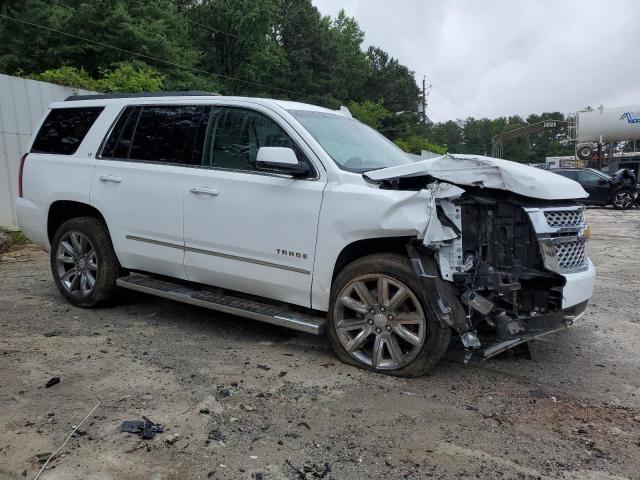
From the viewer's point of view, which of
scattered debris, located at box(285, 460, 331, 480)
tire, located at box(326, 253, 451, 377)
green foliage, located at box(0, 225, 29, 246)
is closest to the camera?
scattered debris, located at box(285, 460, 331, 480)

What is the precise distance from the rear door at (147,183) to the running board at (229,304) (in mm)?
139

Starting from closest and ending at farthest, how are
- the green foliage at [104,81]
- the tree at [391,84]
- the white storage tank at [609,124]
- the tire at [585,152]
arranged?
the green foliage at [104,81] → the white storage tank at [609,124] → the tire at [585,152] → the tree at [391,84]

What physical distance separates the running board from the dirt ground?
0.33m

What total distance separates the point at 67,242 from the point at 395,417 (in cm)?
377

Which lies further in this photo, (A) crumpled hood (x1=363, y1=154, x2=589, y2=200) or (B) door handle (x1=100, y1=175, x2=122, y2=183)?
(B) door handle (x1=100, y1=175, x2=122, y2=183)

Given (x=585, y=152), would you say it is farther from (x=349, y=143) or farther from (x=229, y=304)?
(x=229, y=304)

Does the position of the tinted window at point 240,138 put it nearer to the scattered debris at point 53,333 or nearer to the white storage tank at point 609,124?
the scattered debris at point 53,333

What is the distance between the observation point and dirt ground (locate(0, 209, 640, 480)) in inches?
109

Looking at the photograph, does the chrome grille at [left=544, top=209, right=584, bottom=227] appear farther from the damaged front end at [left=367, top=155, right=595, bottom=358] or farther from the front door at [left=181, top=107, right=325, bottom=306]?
the front door at [left=181, top=107, right=325, bottom=306]

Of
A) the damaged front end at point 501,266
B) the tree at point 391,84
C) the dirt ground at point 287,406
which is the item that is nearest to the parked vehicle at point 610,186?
the dirt ground at point 287,406

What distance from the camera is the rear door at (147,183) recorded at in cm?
463

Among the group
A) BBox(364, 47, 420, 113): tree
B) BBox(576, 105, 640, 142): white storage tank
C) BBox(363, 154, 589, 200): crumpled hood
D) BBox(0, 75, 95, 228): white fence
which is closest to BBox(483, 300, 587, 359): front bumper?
BBox(363, 154, 589, 200): crumpled hood

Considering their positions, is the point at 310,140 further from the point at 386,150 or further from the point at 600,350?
the point at 600,350

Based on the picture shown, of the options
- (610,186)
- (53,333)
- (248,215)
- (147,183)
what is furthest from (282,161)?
(610,186)
